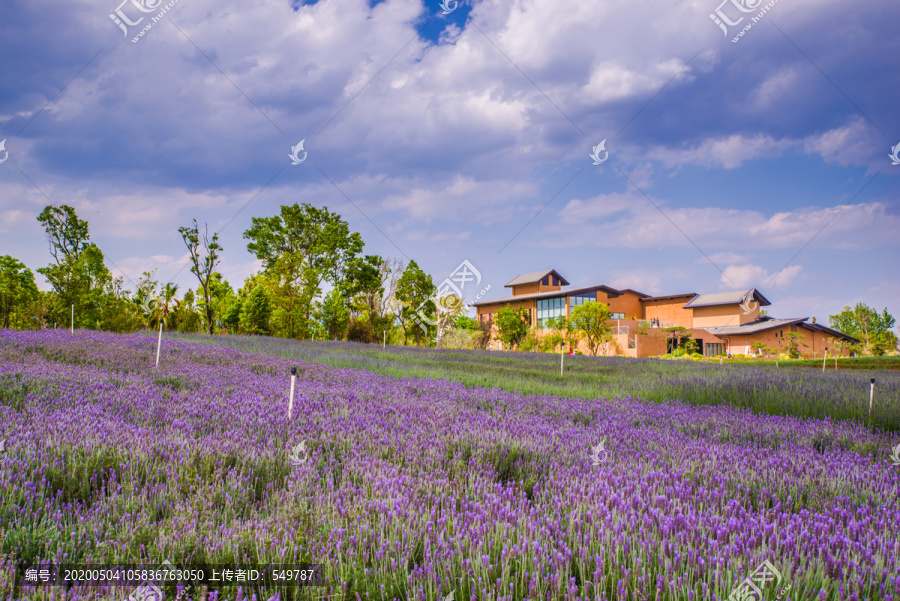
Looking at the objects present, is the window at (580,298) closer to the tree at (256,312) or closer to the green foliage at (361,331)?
the green foliage at (361,331)

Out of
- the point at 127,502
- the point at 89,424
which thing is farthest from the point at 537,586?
the point at 89,424

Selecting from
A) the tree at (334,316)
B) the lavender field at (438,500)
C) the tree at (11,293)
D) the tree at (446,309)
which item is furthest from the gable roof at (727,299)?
the tree at (11,293)

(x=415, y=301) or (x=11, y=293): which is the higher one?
(x=415, y=301)

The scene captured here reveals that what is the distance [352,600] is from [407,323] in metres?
33.9

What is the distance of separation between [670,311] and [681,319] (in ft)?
4.80

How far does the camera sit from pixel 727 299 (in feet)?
143

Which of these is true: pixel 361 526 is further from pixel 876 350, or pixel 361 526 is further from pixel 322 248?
pixel 876 350

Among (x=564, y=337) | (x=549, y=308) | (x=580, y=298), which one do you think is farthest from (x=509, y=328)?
(x=549, y=308)

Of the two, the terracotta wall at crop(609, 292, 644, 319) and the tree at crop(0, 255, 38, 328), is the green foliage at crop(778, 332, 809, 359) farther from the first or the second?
the tree at crop(0, 255, 38, 328)

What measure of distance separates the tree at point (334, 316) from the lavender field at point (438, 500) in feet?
84.4

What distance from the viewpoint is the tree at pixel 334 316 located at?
30125mm

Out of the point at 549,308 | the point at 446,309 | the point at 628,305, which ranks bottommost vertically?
the point at 446,309

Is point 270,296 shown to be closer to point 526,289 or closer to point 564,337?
point 564,337

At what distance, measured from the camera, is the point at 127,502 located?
2.05 m
